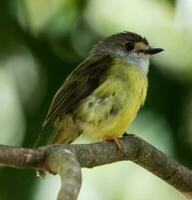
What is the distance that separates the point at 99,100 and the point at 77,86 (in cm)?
28

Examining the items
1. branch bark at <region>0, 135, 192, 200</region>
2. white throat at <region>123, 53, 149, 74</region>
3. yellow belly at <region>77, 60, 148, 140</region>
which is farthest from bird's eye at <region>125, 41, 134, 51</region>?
branch bark at <region>0, 135, 192, 200</region>

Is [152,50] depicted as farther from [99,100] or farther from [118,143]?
[118,143]

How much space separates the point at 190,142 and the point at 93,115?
2.24 feet

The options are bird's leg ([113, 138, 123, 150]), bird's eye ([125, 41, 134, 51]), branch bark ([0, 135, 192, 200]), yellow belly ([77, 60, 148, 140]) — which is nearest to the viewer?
branch bark ([0, 135, 192, 200])

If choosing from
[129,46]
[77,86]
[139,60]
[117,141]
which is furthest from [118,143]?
[129,46]

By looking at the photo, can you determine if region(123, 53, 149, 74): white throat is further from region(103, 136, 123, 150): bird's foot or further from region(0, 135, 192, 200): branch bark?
region(0, 135, 192, 200): branch bark

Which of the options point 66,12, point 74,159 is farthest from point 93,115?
point 74,159

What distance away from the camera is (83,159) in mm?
3734

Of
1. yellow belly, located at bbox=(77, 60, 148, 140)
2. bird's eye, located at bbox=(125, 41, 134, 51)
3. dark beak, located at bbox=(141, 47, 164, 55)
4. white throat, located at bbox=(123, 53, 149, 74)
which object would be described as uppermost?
dark beak, located at bbox=(141, 47, 164, 55)

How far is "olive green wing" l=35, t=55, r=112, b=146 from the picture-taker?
206 inches

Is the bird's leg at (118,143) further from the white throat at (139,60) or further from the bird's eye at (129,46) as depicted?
the bird's eye at (129,46)

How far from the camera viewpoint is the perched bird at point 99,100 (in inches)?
204

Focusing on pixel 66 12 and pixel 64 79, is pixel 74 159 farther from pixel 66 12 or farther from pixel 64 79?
pixel 66 12

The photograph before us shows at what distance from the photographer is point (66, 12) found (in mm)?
5848
